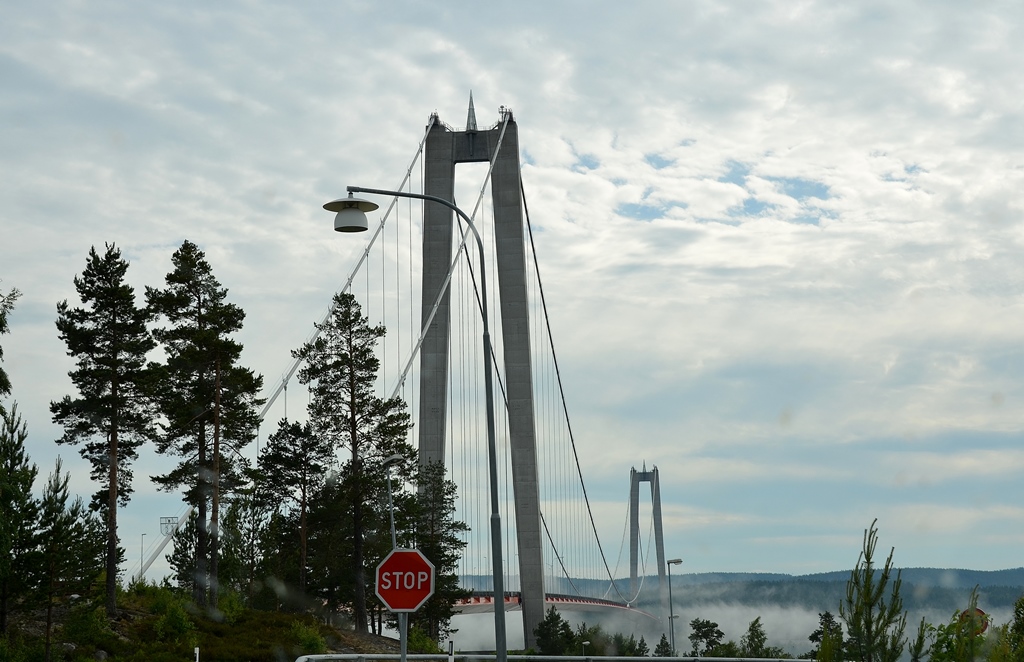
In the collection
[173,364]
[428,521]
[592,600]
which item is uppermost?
[173,364]

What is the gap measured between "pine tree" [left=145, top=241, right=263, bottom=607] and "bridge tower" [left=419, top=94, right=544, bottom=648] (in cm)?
1075

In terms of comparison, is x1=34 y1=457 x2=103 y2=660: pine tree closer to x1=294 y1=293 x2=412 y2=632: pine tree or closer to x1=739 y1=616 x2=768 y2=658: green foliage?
x1=294 y1=293 x2=412 y2=632: pine tree

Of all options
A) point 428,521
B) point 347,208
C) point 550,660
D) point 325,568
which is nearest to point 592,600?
point 428,521

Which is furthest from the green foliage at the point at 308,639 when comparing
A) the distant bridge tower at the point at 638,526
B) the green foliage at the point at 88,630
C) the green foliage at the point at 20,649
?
the distant bridge tower at the point at 638,526

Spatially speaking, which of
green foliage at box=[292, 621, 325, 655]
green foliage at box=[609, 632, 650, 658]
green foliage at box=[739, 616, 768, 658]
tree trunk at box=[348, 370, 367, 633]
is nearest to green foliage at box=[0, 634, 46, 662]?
green foliage at box=[292, 621, 325, 655]

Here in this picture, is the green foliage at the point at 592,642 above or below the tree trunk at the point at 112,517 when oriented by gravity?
below

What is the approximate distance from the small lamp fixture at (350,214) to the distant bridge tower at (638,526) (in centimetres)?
7918

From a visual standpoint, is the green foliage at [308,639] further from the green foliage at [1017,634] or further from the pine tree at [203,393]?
the green foliage at [1017,634]

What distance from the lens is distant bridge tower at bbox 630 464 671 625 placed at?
9441cm

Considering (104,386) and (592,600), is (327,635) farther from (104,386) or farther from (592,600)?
(592,600)

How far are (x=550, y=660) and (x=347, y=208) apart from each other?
8.94 m

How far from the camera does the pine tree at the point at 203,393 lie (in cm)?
4112

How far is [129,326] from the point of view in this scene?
131 ft

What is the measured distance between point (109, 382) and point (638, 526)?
2842 inches
